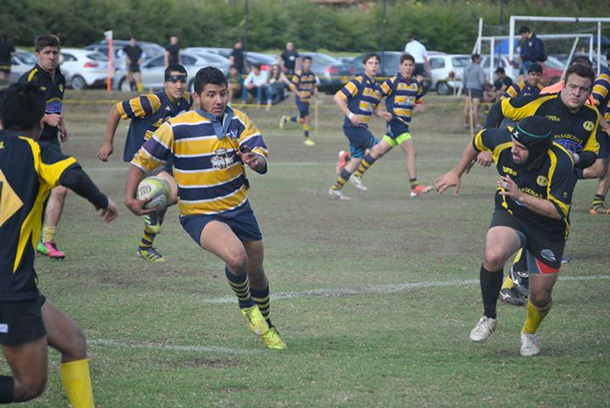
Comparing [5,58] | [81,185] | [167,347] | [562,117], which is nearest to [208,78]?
[167,347]

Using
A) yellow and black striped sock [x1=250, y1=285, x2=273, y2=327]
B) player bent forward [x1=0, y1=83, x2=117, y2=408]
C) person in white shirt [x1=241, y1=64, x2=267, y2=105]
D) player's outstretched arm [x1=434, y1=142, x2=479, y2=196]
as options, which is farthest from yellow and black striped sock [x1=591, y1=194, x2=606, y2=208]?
person in white shirt [x1=241, y1=64, x2=267, y2=105]

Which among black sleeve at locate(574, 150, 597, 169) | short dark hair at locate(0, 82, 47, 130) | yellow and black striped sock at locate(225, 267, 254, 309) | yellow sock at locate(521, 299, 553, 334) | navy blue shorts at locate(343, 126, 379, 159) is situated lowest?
navy blue shorts at locate(343, 126, 379, 159)

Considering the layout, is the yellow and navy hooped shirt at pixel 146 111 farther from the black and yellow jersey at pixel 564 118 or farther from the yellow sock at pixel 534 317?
the yellow sock at pixel 534 317

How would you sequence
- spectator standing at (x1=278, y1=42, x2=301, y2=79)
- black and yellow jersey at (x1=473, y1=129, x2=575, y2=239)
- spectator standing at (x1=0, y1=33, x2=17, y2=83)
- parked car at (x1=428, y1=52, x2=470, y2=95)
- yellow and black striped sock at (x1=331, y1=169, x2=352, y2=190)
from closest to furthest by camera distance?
1. black and yellow jersey at (x1=473, y1=129, x2=575, y2=239)
2. yellow and black striped sock at (x1=331, y1=169, x2=352, y2=190)
3. spectator standing at (x1=278, y1=42, x2=301, y2=79)
4. spectator standing at (x1=0, y1=33, x2=17, y2=83)
5. parked car at (x1=428, y1=52, x2=470, y2=95)

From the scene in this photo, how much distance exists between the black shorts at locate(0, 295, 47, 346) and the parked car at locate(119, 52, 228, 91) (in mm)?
33116

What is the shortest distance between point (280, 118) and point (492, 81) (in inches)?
288

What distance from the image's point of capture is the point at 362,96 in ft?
53.7

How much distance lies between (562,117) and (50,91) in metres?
5.27

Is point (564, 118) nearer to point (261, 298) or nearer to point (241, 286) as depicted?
point (261, 298)

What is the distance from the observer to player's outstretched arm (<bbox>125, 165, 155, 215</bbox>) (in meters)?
6.53

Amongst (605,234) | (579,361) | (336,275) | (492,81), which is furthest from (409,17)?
(579,361)

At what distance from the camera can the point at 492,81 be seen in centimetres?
3359

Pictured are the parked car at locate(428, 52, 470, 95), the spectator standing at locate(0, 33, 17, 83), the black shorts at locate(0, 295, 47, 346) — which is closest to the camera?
the black shorts at locate(0, 295, 47, 346)

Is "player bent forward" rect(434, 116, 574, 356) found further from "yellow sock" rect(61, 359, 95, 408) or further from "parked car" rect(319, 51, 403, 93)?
"parked car" rect(319, 51, 403, 93)
